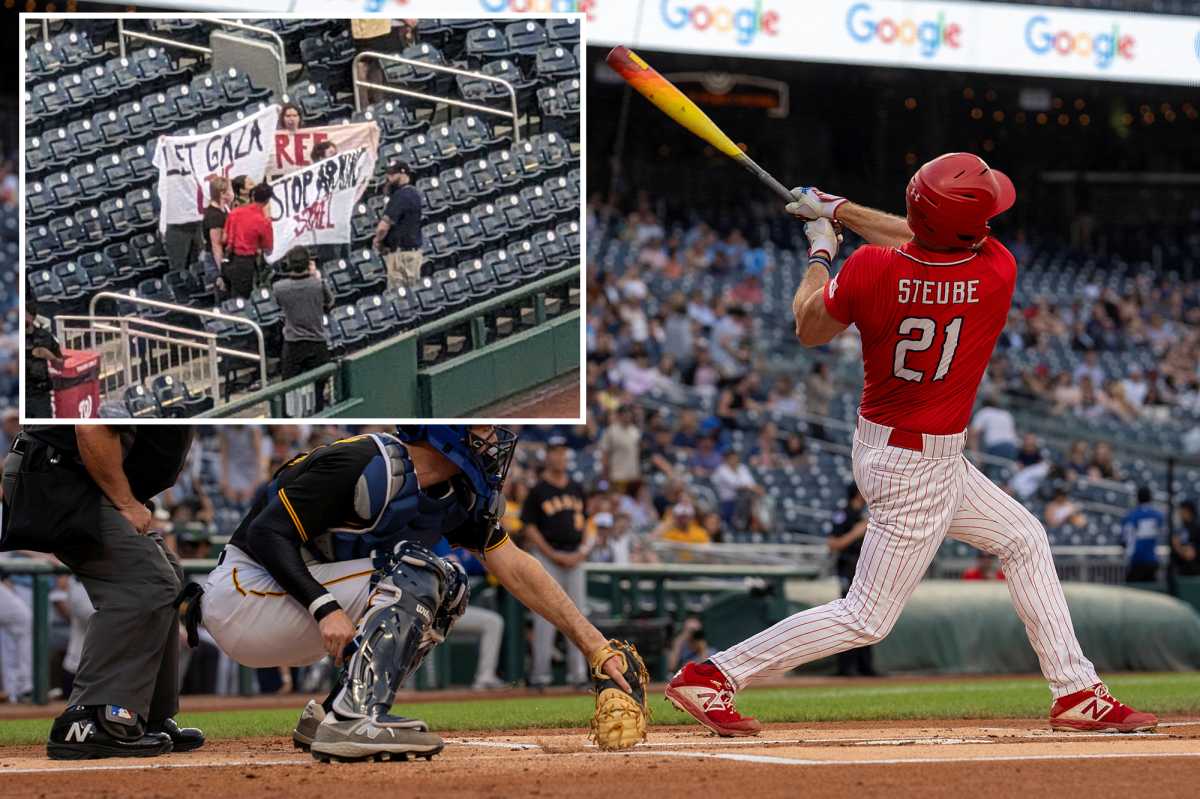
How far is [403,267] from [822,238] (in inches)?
51.4

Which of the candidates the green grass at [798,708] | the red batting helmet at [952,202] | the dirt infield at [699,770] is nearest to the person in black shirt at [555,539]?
the green grass at [798,708]

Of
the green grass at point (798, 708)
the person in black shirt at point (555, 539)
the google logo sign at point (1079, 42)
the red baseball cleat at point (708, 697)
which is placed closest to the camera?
the red baseball cleat at point (708, 697)

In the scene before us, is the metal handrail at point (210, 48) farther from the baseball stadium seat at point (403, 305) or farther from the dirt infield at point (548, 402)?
the dirt infield at point (548, 402)

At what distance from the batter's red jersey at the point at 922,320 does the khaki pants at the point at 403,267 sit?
121cm

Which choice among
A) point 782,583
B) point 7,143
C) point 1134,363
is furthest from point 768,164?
point 782,583

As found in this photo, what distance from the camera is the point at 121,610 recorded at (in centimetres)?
483

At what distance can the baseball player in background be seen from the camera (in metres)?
4.94

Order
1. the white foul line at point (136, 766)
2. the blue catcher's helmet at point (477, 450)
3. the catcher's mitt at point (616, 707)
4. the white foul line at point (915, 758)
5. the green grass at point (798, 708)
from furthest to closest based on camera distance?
the green grass at point (798, 708), the catcher's mitt at point (616, 707), the blue catcher's helmet at point (477, 450), the white foul line at point (136, 766), the white foul line at point (915, 758)

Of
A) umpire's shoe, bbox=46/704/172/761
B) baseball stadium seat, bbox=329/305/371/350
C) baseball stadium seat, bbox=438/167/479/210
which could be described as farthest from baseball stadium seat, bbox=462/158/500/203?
umpire's shoe, bbox=46/704/172/761

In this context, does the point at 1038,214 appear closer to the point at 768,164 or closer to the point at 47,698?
the point at 768,164

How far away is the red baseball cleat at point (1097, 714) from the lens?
16.9ft

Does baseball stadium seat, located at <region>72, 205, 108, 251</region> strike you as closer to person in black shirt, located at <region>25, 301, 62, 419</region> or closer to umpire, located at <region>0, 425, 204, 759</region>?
person in black shirt, located at <region>25, 301, 62, 419</region>

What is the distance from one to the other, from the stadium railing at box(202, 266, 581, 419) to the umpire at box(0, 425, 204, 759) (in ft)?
1.40

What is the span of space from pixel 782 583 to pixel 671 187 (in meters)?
14.1
